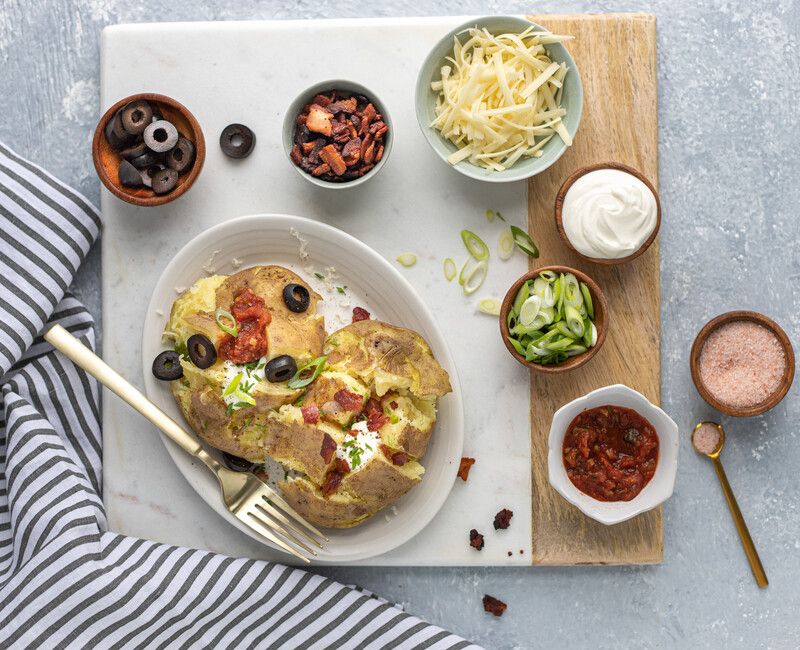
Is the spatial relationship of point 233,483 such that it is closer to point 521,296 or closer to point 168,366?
point 168,366

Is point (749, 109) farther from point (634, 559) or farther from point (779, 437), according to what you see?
point (634, 559)

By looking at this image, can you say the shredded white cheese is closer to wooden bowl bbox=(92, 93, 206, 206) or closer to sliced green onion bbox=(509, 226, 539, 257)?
sliced green onion bbox=(509, 226, 539, 257)

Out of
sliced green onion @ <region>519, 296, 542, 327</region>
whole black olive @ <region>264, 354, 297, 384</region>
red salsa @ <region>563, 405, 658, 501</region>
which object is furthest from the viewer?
red salsa @ <region>563, 405, 658, 501</region>

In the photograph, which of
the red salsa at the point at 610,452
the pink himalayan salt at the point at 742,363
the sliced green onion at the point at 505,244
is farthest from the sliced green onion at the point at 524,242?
the pink himalayan salt at the point at 742,363

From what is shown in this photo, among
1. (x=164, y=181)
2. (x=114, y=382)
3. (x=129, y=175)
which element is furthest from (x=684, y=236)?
(x=114, y=382)

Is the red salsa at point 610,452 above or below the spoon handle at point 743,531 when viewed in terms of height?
above

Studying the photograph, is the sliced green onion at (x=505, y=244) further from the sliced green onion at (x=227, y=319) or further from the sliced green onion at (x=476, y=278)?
the sliced green onion at (x=227, y=319)

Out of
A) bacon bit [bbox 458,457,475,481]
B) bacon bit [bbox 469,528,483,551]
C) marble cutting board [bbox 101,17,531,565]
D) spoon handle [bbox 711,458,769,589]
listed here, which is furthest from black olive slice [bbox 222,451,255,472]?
spoon handle [bbox 711,458,769,589]
